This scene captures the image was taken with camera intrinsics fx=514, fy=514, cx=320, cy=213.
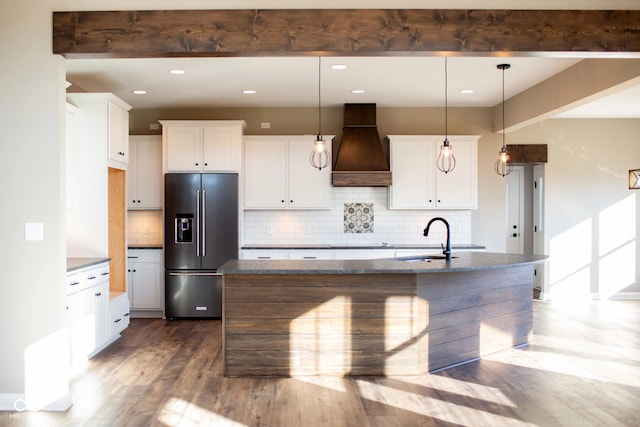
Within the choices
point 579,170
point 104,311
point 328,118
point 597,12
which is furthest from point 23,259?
point 579,170

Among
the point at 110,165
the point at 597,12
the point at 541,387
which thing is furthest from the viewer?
the point at 110,165

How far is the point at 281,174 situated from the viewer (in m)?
6.81

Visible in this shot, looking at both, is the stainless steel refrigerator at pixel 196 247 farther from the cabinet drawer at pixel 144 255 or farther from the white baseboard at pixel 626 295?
the white baseboard at pixel 626 295

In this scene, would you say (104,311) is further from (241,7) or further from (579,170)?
(579,170)

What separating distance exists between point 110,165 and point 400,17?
3443 millimetres

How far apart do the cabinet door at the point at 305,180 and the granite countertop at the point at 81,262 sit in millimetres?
2593

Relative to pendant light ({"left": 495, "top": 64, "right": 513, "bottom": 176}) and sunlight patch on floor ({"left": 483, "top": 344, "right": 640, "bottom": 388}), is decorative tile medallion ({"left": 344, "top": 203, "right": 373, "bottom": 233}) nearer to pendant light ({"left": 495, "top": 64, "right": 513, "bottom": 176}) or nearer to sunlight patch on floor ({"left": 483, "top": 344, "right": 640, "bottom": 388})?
pendant light ({"left": 495, "top": 64, "right": 513, "bottom": 176})

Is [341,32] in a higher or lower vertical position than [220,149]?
higher

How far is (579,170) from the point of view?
25.0 ft

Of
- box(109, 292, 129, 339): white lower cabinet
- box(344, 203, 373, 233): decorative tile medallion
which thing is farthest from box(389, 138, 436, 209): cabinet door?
box(109, 292, 129, 339): white lower cabinet

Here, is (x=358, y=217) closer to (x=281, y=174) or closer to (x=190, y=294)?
(x=281, y=174)

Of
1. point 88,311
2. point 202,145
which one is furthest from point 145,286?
point 202,145

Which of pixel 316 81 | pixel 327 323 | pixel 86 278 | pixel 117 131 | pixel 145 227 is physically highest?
pixel 316 81

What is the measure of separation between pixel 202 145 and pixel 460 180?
3427mm
